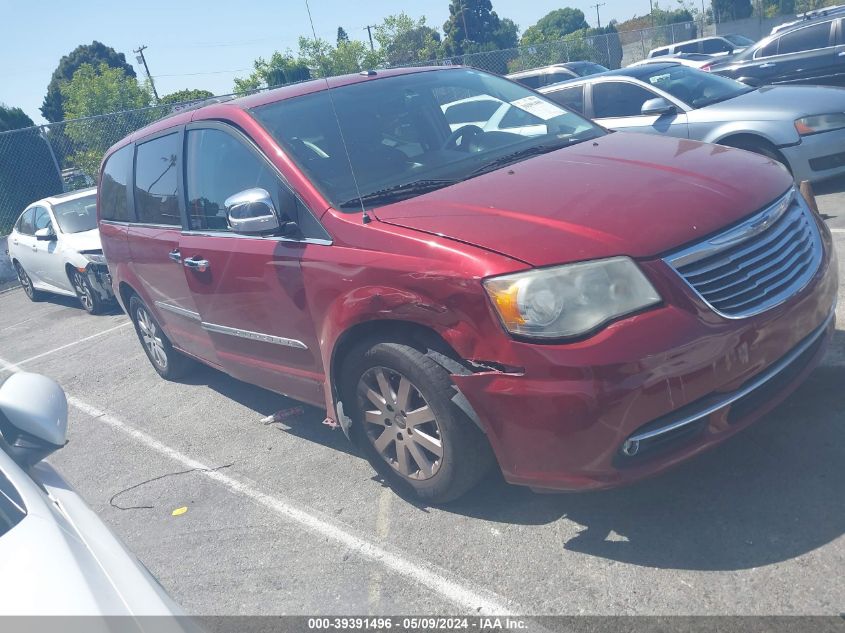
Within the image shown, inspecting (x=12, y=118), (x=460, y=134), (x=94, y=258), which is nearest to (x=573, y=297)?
(x=460, y=134)

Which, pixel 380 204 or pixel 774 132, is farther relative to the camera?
pixel 774 132

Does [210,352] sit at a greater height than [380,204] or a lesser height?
lesser

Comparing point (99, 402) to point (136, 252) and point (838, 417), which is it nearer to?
point (136, 252)

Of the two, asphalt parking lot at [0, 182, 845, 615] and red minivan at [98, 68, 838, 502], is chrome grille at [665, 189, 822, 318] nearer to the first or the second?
red minivan at [98, 68, 838, 502]

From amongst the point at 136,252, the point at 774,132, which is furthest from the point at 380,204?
the point at 774,132

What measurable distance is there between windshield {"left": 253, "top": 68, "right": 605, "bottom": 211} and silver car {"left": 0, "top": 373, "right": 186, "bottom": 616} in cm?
170

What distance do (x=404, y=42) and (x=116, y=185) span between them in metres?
35.2

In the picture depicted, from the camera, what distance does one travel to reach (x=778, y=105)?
7809 mm

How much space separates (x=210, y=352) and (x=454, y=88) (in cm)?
230

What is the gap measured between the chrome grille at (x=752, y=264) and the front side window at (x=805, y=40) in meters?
10.4

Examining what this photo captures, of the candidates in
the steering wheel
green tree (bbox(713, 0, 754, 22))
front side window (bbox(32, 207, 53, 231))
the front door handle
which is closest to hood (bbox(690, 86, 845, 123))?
the steering wheel

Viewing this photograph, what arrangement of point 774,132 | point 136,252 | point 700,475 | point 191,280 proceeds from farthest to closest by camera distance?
point 774,132 < point 136,252 < point 191,280 < point 700,475

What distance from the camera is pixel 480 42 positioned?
70188mm

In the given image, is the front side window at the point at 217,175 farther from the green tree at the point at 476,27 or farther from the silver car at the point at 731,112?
the green tree at the point at 476,27
